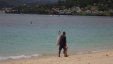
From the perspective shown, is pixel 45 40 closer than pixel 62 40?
No

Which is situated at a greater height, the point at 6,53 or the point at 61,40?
the point at 61,40

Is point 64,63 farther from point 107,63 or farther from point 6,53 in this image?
point 6,53

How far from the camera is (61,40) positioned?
23156 mm

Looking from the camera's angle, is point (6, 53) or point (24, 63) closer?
point (24, 63)

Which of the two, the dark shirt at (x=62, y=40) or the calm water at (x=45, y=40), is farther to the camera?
the calm water at (x=45, y=40)

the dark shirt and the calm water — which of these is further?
the calm water

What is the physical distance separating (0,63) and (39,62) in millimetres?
2665

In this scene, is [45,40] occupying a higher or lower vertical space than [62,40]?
lower

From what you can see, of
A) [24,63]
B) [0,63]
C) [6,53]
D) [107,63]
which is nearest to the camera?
[107,63]

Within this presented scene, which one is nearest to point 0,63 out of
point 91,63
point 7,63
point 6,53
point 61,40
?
point 7,63

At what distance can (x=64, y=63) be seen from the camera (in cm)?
1980

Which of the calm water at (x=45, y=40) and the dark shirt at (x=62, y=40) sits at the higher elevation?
the dark shirt at (x=62, y=40)

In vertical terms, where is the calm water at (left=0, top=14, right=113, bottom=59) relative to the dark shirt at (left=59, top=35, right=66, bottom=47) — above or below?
below

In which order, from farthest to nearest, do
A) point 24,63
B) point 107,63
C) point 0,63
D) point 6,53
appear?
point 6,53 → point 0,63 → point 24,63 → point 107,63
